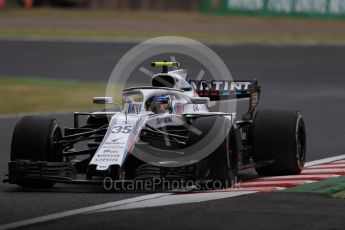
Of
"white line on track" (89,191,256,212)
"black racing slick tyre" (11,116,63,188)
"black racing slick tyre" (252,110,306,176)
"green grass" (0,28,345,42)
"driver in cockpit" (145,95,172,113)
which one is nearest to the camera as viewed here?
"white line on track" (89,191,256,212)

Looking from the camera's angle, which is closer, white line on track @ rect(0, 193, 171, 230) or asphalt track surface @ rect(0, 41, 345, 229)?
white line on track @ rect(0, 193, 171, 230)

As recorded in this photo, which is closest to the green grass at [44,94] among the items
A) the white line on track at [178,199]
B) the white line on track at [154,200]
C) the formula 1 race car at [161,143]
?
the formula 1 race car at [161,143]

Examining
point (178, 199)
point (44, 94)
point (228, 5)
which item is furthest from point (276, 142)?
point (228, 5)

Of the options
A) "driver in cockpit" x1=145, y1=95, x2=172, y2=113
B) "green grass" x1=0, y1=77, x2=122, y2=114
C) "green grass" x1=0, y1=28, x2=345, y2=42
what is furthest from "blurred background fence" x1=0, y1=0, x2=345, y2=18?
"driver in cockpit" x1=145, y1=95, x2=172, y2=113

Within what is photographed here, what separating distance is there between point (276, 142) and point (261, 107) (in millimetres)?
9717

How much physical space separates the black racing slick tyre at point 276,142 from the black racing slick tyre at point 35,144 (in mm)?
2145

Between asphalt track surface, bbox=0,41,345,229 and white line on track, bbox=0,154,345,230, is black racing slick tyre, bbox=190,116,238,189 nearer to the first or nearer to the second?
white line on track, bbox=0,154,345,230

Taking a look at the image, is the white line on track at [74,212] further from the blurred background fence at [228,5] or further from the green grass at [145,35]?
the blurred background fence at [228,5]

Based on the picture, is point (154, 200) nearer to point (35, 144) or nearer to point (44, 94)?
point (35, 144)

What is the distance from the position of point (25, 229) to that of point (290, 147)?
413cm

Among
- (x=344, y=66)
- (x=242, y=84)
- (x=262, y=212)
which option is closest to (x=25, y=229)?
(x=262, y=212)

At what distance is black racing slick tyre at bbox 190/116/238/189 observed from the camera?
1102 centimetres

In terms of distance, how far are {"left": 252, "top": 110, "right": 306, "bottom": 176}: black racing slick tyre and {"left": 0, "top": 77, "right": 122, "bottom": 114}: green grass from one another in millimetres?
9984

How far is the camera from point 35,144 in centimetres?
1149
